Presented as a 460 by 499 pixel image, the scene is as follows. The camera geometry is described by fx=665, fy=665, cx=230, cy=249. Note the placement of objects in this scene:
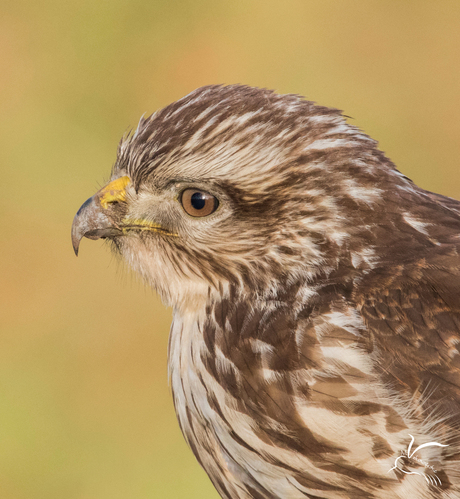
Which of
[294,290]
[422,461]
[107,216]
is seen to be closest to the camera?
[422,461]

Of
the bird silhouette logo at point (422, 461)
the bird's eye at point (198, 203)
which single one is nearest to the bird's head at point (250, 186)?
the bird's eye at point (198, 203)

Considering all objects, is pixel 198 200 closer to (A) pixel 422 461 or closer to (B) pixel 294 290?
(B) pixel 294 290

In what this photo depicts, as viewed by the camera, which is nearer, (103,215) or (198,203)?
(198,203)

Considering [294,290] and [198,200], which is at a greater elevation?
[198,200]

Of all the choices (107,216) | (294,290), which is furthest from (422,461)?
(107,216)

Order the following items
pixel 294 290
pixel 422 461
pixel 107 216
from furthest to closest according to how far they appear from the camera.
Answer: pixel 107 216 < pixel 294 290 < pixel 422 461

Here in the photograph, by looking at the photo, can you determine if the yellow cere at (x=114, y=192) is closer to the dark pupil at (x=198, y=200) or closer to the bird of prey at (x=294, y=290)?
the bird of prey at (x=294, y=290)

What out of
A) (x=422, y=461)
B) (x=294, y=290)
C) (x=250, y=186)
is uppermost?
(x=250, y=186)

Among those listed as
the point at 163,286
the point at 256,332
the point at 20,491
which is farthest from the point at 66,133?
the point at 256,332
